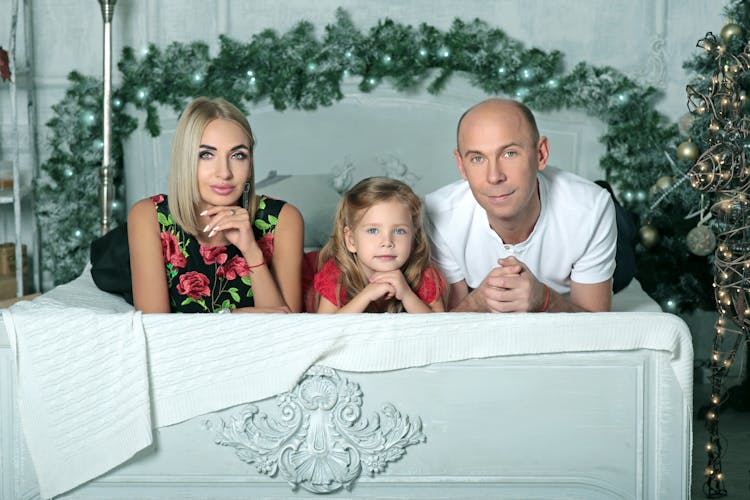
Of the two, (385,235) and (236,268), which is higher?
(385,235)

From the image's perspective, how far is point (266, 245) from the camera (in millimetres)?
2816

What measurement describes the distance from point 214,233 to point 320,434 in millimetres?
701

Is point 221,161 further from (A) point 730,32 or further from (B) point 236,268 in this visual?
(A) point 730,32

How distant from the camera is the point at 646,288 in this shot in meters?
4.03

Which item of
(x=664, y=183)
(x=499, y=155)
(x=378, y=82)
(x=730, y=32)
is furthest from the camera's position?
(x=378, y=82)

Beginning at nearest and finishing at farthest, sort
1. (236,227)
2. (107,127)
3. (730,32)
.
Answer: (236,227), (730,32), (107,127)

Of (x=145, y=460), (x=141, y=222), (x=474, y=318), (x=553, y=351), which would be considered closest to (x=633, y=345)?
(x=553, y=351)

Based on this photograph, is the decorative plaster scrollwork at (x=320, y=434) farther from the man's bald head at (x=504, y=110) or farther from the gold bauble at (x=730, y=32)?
the gold bauble at (x=730, y=32)

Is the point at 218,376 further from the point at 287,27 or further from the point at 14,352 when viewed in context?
the point at 287,27

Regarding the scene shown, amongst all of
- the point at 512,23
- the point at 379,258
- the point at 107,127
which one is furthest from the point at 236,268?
the point at 512,23

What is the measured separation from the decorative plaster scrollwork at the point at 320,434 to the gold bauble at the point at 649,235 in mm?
1952

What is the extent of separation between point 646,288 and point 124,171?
7.31 feet

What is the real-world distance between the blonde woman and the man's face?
59 centimetres

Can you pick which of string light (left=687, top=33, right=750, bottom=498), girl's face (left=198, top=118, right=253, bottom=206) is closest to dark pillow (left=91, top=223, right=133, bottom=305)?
girl's face (left=198, top=118, right=253, bottom=206)
